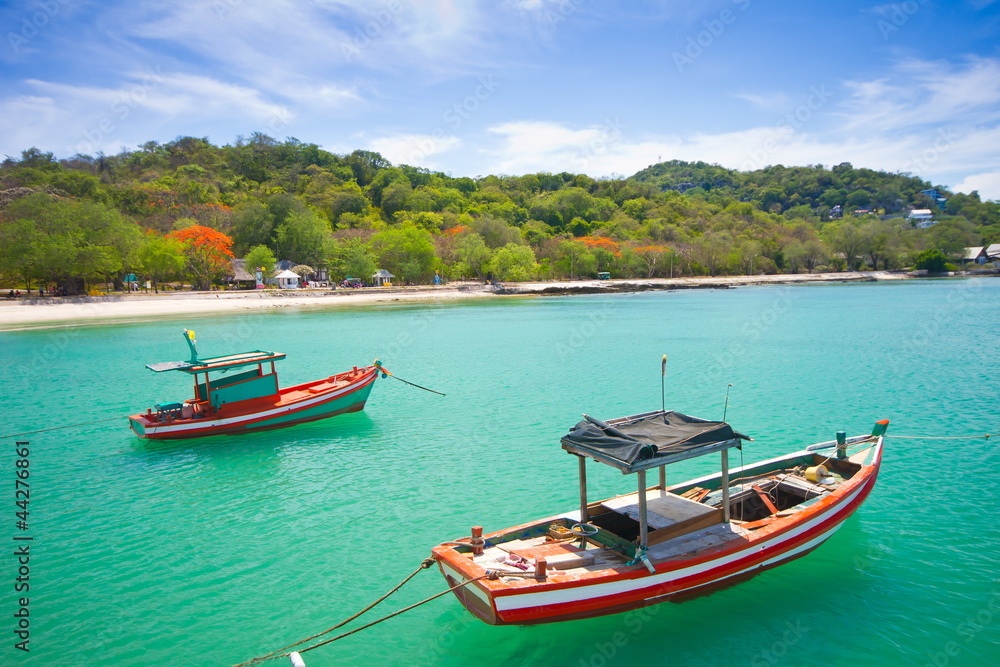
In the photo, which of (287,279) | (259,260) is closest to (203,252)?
(259,260)

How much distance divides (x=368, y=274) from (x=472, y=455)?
209ft

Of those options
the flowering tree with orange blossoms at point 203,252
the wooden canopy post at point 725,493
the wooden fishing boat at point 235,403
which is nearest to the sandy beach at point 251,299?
the flowering tree with orange blossoms at point 203,252

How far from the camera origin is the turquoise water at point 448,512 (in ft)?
24.5

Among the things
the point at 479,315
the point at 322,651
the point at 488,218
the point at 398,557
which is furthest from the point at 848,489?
the point at 488,218

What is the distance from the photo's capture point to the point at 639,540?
24.2ft

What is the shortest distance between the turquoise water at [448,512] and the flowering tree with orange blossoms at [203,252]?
38989 mm

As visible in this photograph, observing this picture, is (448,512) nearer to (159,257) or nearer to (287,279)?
(159,257)

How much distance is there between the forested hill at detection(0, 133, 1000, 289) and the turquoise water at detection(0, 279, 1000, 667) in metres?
33.5

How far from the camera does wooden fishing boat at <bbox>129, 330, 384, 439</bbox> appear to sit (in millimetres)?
15273

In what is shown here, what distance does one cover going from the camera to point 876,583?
8531 millimetres

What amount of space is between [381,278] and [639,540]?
243 ft

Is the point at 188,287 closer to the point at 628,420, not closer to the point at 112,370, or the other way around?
the point at 112,370

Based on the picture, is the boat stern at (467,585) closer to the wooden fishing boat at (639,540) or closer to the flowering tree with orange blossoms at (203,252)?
the wooden fishing boat at (639,540)

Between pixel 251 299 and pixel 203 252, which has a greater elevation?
pixel 203 252
